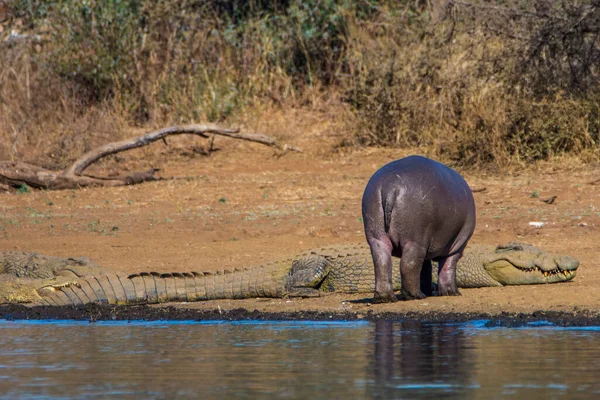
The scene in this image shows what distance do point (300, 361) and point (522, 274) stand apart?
339 cm

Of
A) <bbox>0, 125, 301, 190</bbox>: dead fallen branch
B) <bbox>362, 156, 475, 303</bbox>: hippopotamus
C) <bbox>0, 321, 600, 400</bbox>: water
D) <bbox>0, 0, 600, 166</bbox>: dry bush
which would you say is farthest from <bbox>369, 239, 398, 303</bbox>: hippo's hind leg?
<bbox>0, 125, 301, 190</bbox>: dead fallen branch

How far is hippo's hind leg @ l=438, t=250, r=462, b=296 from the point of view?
28.4ft

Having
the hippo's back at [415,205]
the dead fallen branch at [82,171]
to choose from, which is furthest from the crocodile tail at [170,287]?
the dead fallen branch at [82,171]

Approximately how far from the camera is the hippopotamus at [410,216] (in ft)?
26.5

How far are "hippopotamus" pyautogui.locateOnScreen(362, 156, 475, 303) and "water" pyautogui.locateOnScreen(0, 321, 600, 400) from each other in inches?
26.9

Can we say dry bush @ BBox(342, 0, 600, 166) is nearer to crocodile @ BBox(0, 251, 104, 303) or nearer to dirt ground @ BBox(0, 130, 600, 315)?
dirt ground @ BBox(0, 130, 600, 315)

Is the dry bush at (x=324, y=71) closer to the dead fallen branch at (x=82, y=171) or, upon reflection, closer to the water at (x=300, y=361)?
the dead fallen branch at (x=82, y=171)

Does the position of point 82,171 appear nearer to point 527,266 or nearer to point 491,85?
point 491,85

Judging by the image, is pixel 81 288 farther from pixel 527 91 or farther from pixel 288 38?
pixel 288 38

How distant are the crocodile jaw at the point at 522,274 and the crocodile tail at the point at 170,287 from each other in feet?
6.06

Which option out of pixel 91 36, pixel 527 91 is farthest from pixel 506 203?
pixel 91 36

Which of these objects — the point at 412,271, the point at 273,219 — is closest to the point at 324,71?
the point at 273,219

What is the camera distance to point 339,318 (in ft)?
26.4

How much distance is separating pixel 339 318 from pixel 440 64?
8.51 metres
